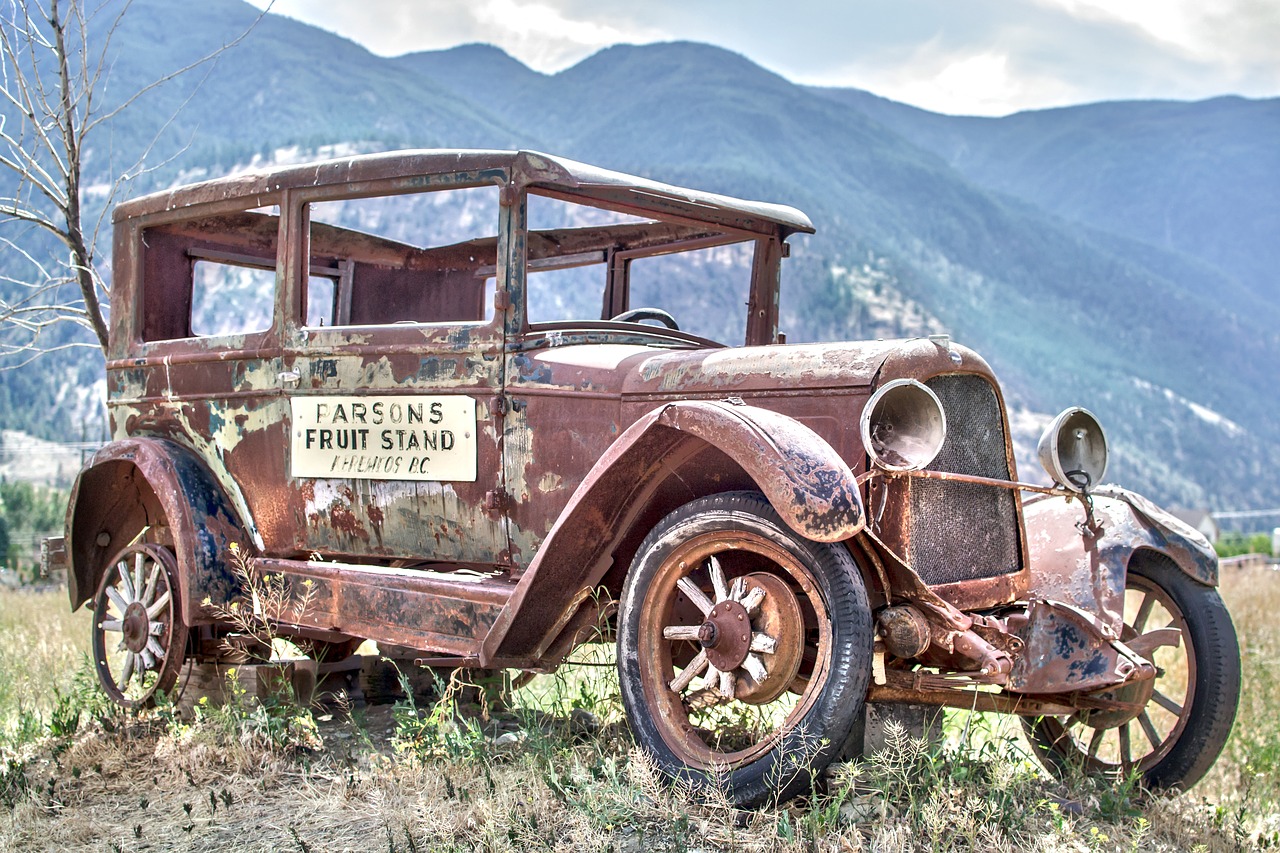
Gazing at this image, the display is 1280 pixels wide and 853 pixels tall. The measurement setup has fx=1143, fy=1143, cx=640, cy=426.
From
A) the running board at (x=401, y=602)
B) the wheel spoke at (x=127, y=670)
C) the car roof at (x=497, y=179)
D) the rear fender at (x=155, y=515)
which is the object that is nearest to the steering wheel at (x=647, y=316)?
the car roof at (x=497, y=179)

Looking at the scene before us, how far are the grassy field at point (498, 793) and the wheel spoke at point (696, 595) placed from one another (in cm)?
49

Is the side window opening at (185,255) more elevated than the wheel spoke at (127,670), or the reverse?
the side window opening at (185,255)

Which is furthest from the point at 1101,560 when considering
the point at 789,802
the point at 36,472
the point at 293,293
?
the point at 36,472

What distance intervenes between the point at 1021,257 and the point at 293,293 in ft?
378

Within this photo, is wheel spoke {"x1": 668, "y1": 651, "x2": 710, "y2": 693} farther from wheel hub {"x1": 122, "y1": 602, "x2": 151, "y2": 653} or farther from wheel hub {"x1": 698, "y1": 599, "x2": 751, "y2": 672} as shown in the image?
wheel hub {"x1": 122, "y1": 602, "x2": 151, "y2": 653}

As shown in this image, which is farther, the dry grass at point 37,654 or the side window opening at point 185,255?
the dry grass at point 37,654

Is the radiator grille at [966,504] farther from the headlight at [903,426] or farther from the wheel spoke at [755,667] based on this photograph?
the wheel spoke at [755,667]

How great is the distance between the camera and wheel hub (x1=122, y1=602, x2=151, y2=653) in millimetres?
4875

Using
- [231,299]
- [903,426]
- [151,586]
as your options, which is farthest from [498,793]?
[231,299]

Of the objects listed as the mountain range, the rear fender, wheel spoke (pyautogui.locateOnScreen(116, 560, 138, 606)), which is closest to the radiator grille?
the rear fender

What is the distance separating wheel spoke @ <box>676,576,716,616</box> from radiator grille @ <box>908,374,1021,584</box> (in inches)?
25.6

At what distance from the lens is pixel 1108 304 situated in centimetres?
10794

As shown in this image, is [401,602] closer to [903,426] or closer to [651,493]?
[651,493]

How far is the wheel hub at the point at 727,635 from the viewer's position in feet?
10.8
